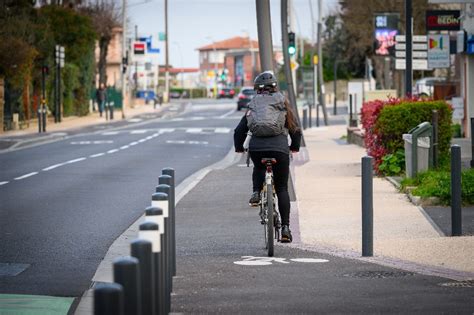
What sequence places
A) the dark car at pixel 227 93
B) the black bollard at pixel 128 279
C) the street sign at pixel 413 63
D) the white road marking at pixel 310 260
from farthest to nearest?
the dark car at pixel 227 93 < the street sign at pixel 413 63 < the white road marking at pixel 310 260 < the black bollard at pixel 128 279

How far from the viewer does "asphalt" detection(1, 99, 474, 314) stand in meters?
11.7

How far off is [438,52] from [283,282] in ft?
87.1

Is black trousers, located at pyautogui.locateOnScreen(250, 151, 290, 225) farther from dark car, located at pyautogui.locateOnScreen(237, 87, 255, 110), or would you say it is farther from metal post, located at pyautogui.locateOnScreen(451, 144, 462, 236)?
dark car, located at pyautogui.locateOnScreen(237, 87, 255, 110)

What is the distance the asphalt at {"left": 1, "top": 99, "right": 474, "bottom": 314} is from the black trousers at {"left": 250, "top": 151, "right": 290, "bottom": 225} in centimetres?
45

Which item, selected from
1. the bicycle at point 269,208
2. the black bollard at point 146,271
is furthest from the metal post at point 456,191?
the black bollard at point 146,271

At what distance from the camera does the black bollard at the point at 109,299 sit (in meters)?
4.91

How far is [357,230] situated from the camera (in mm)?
14742

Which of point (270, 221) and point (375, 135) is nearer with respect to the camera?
point (270, 221)

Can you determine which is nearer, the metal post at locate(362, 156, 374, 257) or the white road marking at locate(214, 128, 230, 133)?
the metal post at locate(362, 156, 374, 257)

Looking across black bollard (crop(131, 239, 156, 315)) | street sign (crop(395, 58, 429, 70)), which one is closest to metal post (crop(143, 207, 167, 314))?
black bollard (crop(131, 239, 156, 315))

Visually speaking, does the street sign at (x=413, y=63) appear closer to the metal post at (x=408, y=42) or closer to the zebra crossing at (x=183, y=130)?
the metal post at (x=408, y=42)

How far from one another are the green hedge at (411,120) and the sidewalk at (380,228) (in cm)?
88

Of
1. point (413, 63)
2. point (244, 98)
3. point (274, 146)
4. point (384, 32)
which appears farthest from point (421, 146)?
point (244, 98)

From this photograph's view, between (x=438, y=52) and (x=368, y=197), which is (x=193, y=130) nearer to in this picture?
(x=438, y=52)
